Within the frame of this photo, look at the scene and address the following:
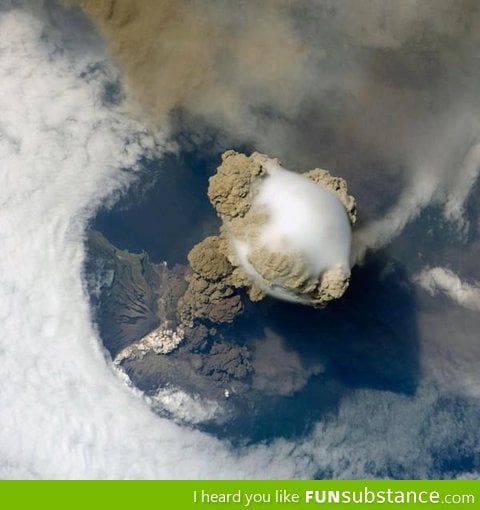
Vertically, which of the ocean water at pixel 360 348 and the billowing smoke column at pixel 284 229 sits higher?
the billowing smoke column at pixel 284 229

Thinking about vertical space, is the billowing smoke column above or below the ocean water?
above

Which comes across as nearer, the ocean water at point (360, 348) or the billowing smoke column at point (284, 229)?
the billowing smoke column at point (284, 229)

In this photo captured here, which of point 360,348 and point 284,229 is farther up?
point 284,229

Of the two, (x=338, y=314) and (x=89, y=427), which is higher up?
(x=338, y=314)

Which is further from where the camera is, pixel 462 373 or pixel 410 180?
pixel 462 373

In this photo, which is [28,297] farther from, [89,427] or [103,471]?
[103,471]

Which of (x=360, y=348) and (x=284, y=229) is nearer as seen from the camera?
(x=284, y=229)

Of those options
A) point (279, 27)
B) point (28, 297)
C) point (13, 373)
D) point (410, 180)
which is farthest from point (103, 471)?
point (279, 27)

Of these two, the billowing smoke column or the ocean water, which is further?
the ocean water
